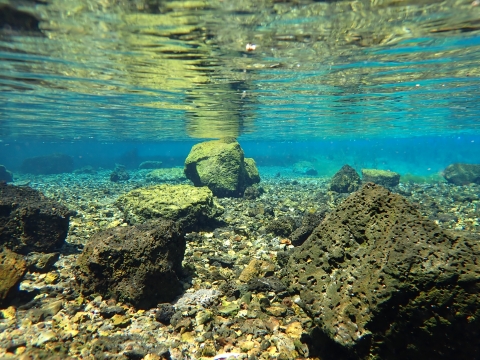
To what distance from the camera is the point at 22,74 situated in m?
14.1

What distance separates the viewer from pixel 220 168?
18.2m

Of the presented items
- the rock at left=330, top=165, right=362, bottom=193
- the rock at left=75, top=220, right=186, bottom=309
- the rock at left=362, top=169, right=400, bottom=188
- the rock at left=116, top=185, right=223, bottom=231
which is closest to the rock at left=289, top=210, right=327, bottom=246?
the rock at left=116, top=185, right=223, bottom=231

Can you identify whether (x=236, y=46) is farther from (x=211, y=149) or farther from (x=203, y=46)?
(x=211, y=149)

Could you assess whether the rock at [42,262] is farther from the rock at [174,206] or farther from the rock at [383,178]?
the rock at [383,178]

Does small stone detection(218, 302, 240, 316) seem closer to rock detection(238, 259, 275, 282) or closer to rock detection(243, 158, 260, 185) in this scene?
rock detection(238, 259, 275, 282)

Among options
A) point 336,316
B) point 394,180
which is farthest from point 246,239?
point 394,180

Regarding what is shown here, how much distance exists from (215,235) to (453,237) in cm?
708

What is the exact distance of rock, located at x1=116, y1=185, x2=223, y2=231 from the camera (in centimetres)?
945

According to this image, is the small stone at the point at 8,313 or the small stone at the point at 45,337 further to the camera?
the small stone at the point at 8,313

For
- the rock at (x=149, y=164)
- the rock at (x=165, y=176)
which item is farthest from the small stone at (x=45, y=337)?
the rock at (x=149, y=164)

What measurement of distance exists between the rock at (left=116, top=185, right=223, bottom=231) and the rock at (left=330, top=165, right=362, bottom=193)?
12742mm

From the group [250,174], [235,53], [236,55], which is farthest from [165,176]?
[235,53]

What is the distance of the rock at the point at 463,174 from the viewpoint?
2362 centimetres

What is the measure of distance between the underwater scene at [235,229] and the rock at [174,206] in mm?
76
